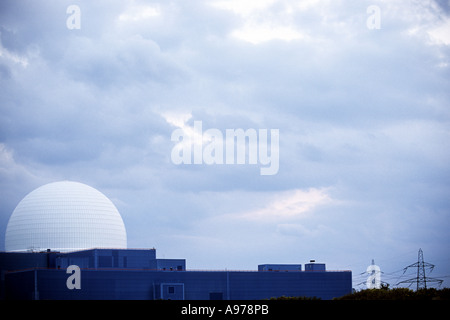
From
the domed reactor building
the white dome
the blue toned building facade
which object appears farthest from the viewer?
the white dome

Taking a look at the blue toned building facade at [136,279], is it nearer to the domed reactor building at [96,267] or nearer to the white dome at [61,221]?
the domed reactor building at [96,267]

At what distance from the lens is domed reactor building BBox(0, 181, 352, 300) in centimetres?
9325

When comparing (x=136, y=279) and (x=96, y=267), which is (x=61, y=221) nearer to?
(x=96, y=267)

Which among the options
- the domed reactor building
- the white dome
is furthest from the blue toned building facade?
the white dome

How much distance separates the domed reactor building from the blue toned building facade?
143mm

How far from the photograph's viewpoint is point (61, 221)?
102 meters

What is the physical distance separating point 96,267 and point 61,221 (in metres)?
→ 10.1

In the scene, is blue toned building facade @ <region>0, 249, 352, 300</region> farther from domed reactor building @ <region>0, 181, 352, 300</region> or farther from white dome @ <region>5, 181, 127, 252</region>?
white dome @ <region>5, 181, 127, 252</region>

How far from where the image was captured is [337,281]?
358 feet

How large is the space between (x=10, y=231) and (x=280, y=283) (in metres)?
45.1

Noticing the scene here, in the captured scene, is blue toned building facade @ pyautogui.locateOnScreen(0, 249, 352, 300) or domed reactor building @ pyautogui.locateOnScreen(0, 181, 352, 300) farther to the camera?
domed reactor building @ pyautogui.locateOnScreen(0, 181, 352, 300)

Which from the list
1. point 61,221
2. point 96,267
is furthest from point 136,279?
point 61,221

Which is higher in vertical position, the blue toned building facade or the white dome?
the white dome
